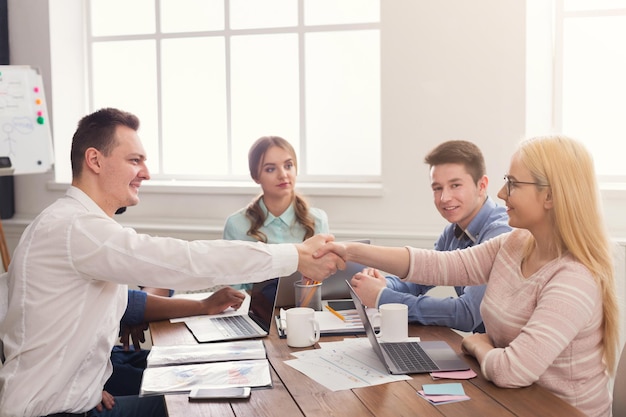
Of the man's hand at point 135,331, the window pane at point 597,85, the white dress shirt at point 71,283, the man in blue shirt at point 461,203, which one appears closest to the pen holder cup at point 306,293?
the man in blue shirt at point 461,203

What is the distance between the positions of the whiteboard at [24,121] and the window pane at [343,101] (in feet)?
4.86

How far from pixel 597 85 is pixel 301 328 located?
2.60m

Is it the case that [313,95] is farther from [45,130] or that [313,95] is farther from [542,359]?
[542,359]

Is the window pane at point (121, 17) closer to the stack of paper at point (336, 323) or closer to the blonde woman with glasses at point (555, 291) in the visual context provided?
the stack of paper at point (336, 323)

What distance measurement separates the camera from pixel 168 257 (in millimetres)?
1856

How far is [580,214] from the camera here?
1.70m

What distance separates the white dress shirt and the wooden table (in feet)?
1.21

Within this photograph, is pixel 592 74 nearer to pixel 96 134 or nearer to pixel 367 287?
pixel 367 287

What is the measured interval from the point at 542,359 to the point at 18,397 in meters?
1.26

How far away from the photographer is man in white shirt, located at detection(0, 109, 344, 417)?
181 cm

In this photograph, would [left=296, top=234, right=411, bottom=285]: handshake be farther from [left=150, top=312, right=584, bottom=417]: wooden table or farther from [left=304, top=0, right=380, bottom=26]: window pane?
[left=304, top=0, right=380, bottom=26]: window pane

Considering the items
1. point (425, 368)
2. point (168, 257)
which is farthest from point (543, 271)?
point (168, 257)

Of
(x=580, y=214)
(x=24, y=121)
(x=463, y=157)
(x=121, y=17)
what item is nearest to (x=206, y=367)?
(x=580, y=214)

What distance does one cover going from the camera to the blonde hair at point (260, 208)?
10.9 ft
